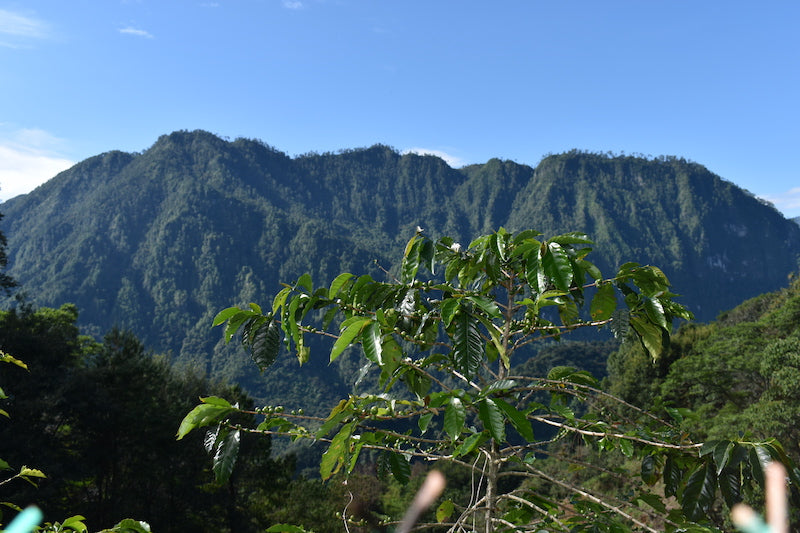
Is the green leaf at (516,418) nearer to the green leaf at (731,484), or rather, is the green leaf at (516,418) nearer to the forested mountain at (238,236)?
the green leaf at (731,484)

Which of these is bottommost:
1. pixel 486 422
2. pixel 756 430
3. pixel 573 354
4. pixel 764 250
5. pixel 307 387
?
pixel 307 387

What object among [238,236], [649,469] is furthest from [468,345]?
[238,236]

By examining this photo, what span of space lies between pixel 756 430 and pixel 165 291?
146779 millimetres

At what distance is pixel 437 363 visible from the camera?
1.90 metres

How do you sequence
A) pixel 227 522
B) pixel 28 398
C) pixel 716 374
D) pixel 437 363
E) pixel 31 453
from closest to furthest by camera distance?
1. pixel 437 363
2. pixel 31 453
3. pixel 28 398
4. pixel 227 522
5. pixel 716 374

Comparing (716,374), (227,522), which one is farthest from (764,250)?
(227,522)

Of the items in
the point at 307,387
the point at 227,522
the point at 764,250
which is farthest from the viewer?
Answer: the point at 764,250

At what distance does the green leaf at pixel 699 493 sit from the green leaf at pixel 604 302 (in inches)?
24.4

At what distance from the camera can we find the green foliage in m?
1.30

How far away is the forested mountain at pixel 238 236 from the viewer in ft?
429

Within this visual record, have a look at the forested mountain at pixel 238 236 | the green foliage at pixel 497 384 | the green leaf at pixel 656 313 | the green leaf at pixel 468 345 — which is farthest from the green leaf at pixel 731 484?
the forested mountain at pixel 238 236

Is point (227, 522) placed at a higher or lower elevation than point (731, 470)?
lower

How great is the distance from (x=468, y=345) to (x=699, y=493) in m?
0.78

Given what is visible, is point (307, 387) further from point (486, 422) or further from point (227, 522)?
point (486, 422)
